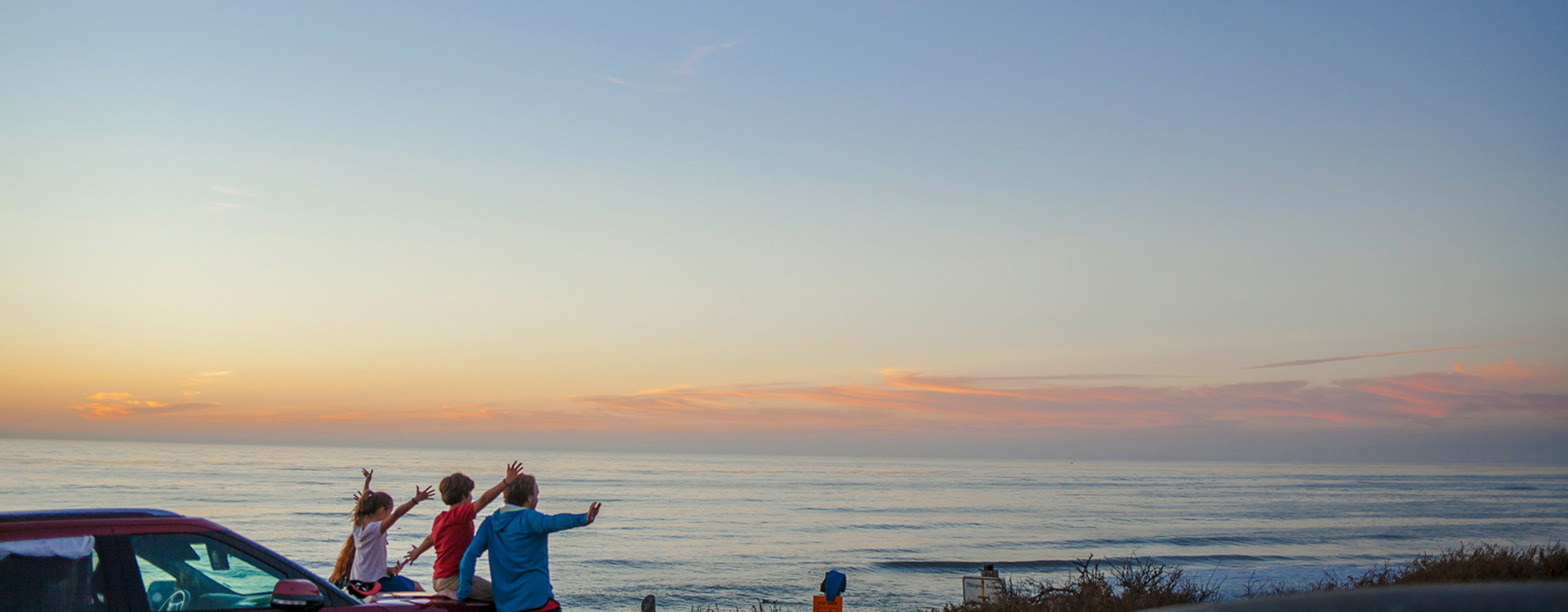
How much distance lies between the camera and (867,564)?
28.0 m

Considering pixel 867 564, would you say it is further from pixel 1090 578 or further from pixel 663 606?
pixel 1090 578

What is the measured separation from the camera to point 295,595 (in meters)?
5.23

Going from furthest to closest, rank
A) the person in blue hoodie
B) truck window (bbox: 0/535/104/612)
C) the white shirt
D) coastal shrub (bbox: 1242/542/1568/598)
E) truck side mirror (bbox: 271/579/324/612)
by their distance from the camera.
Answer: coastal shrub (bbox: 1242/542/1568/598) → the white shirt → the person in blue hoodie → truck side mirror (bbox: 271/579/324/612) → truck window (bbox: 0/535/104/612)

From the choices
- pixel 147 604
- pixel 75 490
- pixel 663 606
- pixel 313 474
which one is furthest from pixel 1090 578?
pixel 313 474

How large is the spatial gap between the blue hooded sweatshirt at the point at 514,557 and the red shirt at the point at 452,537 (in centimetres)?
99

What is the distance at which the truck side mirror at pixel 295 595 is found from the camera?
5227 millimetres

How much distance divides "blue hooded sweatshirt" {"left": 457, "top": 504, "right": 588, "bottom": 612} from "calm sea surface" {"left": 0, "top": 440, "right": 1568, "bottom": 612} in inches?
561

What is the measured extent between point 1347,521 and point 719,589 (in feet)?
117

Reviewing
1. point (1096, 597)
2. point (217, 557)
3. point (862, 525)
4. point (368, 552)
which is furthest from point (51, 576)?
point (862, 525)

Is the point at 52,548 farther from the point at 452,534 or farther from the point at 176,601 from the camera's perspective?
the point at 452,534

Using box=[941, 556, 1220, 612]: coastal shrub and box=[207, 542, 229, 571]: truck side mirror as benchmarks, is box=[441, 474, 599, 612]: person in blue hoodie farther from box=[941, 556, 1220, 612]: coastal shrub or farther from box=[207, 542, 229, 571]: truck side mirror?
box=[941, 556, 1220, 612]: coastal shrub

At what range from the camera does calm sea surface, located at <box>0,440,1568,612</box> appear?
25.5 m

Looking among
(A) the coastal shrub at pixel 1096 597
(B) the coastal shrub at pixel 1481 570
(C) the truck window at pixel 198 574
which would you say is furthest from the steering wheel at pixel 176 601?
(B) the coastal shrub at pixel 1481 570

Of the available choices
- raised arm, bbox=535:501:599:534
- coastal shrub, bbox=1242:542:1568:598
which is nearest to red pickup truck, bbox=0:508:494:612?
raised arm, bbox=535:501:599:534
